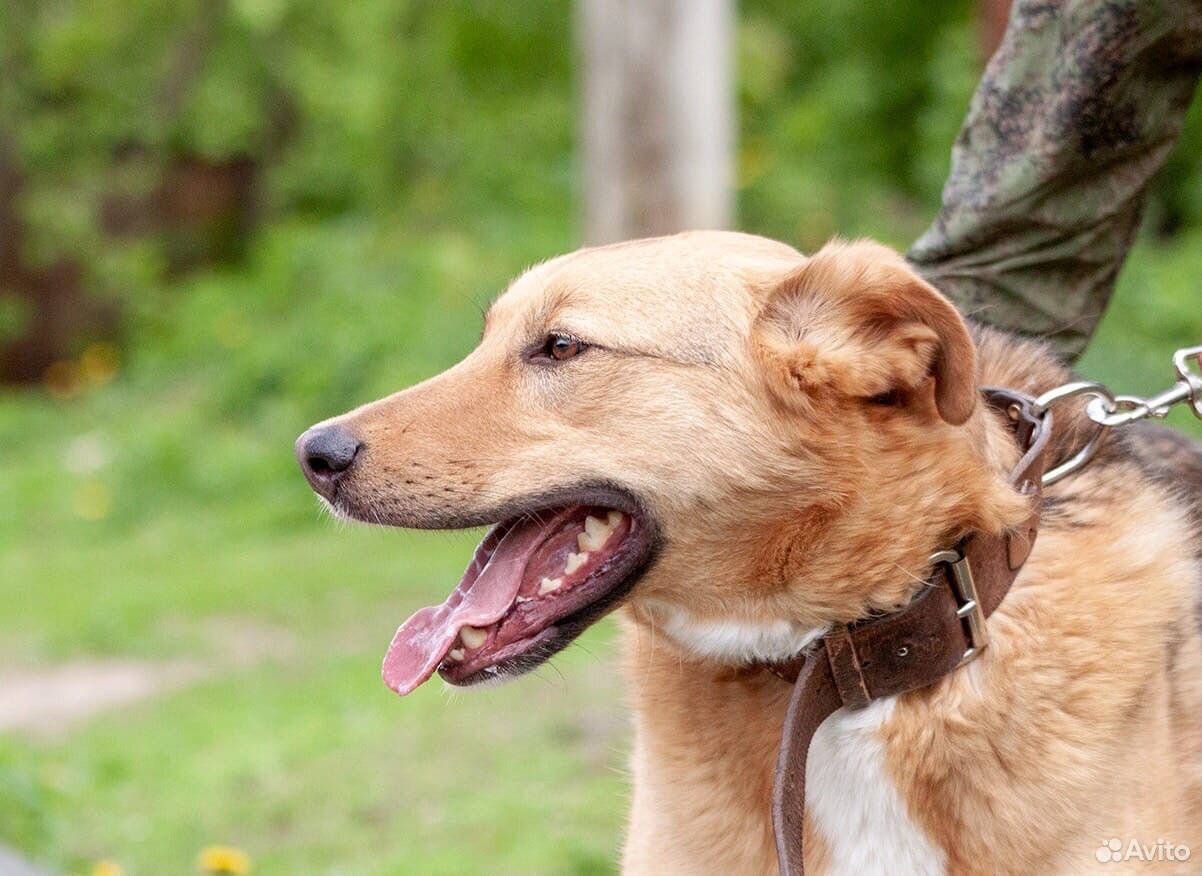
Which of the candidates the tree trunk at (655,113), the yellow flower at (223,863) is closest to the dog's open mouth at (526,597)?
the yellow flower at (223,863)

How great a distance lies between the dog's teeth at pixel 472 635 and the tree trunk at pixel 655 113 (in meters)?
5.19

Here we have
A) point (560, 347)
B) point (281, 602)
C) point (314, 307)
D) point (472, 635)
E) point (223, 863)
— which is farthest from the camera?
point (314, 307)

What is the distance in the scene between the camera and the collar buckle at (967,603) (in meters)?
2.65

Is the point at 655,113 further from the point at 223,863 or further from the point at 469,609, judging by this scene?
the point at 469,609

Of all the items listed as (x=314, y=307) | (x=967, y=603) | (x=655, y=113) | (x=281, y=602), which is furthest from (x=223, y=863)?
(x=314, y=307)

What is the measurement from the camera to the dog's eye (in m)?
2.87

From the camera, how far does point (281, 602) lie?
7668 mm

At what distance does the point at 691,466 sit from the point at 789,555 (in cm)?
23

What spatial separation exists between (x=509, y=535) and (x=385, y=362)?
7.42m

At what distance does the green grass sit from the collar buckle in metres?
0.76

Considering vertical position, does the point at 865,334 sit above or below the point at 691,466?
above

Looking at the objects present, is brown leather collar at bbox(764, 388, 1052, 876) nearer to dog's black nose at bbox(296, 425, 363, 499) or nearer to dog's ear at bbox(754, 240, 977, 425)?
dog's ear at bbox(754, 240, 977, 425)

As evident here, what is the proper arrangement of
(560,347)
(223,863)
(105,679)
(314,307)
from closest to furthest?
1. (560,347)
2. (223,863)
3. (105,679)
4. (314,307)

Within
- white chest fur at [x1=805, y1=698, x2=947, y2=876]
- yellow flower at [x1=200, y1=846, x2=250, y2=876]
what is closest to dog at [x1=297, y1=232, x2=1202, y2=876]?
white chest fur at [x1=805, y1=698, x2=947, y2=876]
